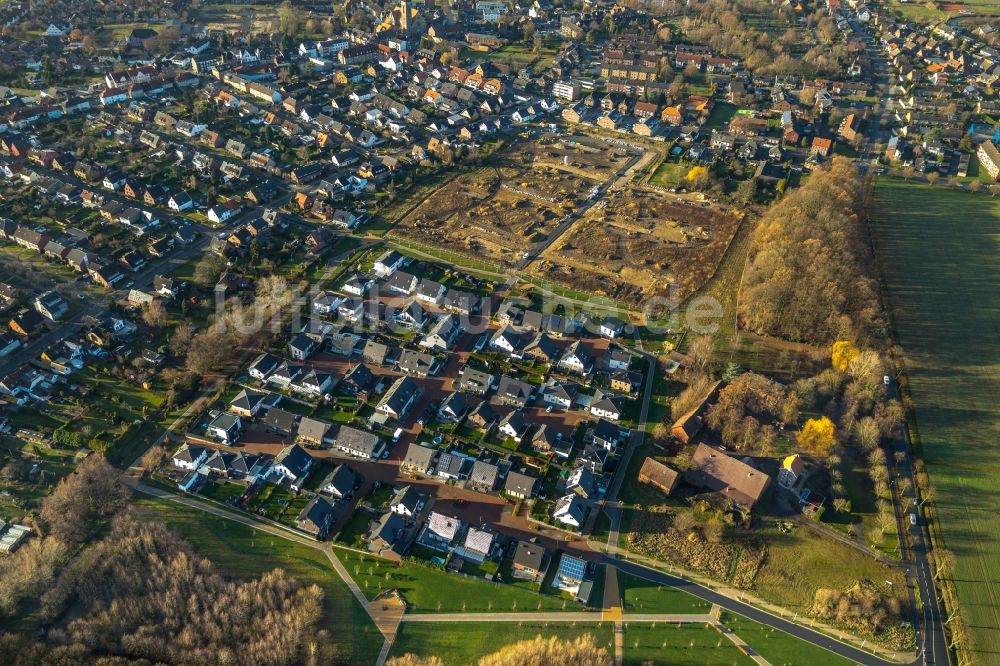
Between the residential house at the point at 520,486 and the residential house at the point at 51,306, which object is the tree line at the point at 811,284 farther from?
the residential house at the point at 51,306

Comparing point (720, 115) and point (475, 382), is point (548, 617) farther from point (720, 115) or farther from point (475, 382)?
point (720, 115)

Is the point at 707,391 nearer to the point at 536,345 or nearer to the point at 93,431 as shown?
the point at 536,345

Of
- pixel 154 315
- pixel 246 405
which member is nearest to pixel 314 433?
pixel 246 405

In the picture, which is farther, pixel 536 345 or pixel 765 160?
pixel 765 160

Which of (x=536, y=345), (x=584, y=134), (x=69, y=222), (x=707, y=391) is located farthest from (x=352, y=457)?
(x=584, y=134)

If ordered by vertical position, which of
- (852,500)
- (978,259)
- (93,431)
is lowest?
(93,431)

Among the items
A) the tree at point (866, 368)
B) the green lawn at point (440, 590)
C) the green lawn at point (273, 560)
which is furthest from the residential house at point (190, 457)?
the tree at point (866, 368)
